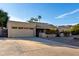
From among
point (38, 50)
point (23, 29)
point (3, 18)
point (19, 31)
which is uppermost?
point (3, 18)

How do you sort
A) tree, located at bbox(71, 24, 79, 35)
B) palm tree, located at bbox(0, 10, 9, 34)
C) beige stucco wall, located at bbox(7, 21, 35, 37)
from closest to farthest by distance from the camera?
1. tree, located at bbox(71, 24, 79, 35)
2. beige stucco wall, located at bbox(7, 21, 35, 37)
3. palm tree, located at bbox(0, 10, 9, 34)

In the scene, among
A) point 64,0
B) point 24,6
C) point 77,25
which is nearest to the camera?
point 64,0

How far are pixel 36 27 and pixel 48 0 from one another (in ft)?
44.3

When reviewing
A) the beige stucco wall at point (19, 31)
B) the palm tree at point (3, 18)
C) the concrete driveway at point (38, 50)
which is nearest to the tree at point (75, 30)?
the beige stucco wall at point (19, 31)

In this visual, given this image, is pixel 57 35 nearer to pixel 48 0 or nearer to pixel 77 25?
pixel 77 25

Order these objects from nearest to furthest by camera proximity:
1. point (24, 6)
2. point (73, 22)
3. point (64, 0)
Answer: point (64, 0) → point (24, 6) → point (73, 22)

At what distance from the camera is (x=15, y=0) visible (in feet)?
24.2

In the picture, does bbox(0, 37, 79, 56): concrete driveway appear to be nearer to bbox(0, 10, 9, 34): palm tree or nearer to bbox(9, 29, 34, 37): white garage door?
bbox(9, 29, 34, 37): white garage door

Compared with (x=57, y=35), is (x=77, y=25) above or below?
above

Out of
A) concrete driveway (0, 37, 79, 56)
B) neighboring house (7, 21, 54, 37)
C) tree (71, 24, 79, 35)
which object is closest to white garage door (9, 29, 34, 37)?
neighboring house (7, 21, 54, 37)

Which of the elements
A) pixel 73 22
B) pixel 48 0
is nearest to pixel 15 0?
pixel 48 0

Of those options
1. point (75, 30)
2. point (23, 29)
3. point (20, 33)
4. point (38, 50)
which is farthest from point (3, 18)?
point (38, 50)

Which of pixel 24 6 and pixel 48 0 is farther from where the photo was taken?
pixel 24 6

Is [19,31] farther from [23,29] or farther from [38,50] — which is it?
[38,50]
